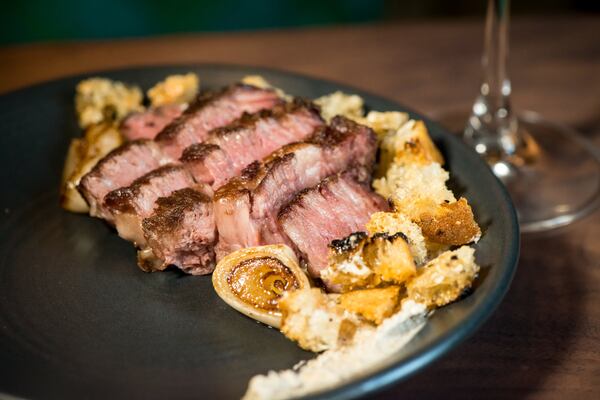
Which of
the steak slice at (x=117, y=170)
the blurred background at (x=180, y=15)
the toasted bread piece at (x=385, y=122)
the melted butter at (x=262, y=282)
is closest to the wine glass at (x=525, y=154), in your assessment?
the toasted bread piece at (x=385, y=122)

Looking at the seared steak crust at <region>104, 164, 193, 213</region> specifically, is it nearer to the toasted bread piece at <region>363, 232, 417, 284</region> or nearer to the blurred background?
the toasted bread piece at <region>363, 232, 417, 284</region>

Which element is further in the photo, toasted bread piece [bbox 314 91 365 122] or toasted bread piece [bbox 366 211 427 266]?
toasted bread piece [bbox 314 91 365 122]

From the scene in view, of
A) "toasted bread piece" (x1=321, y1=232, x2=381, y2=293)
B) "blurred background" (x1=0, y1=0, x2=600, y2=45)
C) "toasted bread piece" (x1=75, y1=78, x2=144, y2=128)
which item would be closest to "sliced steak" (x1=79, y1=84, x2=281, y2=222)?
"toasted bread piece" (x1=75, y1=78, x2=144, y2=128)

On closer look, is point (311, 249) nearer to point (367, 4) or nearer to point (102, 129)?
point (102, 129)

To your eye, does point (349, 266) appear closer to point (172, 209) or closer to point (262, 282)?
point (262, 282)

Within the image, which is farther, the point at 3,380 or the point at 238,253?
the point at 238,253

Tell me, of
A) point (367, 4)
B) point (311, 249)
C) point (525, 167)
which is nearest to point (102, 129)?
point (311, 249)

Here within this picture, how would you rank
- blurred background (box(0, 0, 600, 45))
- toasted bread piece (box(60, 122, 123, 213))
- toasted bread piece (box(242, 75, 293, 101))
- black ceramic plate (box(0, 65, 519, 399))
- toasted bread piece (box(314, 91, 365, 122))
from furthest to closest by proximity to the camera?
blurred background (box(0, 0, 600, 45)) < toasted bread piece (box(242, 75, 293, 101)) < toasted bread piece (box(314, 91, 365, 122)) < toasted bread piece (box(60, 122, 123, 213)) < black ceramic plate (box(0, 65, 519, 399))

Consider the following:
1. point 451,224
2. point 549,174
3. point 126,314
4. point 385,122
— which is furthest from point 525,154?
point 126,314
